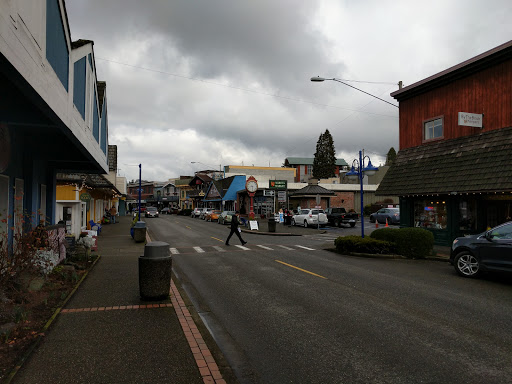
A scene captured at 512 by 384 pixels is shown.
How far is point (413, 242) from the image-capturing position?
45.2 feet

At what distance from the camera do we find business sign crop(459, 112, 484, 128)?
14836mm

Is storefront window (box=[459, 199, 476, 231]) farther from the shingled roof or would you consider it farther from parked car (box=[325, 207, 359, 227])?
parked car (box=[325, 207, 359, 227])

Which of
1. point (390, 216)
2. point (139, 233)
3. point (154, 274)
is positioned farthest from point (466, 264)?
point (390, 216)

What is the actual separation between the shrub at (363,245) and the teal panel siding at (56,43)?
1200 cm

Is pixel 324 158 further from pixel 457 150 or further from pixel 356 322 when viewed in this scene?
pixel 356 322

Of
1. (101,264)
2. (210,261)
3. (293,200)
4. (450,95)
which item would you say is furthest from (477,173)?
(293,200)

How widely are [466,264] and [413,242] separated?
363cm

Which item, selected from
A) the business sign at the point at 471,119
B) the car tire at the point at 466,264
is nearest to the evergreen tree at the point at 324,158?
the business sign at the point at 471,119

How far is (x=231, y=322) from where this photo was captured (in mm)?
6242

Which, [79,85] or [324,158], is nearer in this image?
[79,85]

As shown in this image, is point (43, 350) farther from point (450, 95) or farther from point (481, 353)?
point (450, 95)

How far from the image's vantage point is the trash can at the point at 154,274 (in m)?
7.04

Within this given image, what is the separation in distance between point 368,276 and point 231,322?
212 inches

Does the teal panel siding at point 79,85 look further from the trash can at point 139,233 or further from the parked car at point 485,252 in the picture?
the trash can at point 139,233
